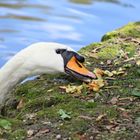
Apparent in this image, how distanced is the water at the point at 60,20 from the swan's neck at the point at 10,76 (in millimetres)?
4925

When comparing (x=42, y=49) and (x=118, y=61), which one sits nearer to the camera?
(x=42, y=49)

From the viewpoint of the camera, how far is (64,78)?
5.89 m

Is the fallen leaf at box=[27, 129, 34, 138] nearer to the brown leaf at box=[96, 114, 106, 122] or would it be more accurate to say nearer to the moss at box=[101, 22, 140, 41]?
the brown leaf at box=[96, 114, 106, 122]

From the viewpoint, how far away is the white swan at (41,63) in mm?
5629

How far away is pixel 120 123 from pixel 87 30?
825cm

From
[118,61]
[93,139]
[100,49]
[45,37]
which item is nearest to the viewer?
[93,139]

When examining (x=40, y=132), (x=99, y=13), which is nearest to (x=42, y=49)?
(x=40, y=132)

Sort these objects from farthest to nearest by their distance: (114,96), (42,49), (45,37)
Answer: (45,37) → (42,49) → (114,96)

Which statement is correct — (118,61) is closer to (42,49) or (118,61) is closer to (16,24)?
(42,49)

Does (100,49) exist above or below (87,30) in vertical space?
above

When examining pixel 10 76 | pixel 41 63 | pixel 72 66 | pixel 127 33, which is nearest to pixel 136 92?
pixel 72 66

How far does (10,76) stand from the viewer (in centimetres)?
575

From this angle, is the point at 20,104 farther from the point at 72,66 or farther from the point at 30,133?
the point at 30,133

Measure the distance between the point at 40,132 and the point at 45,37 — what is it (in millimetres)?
7525
